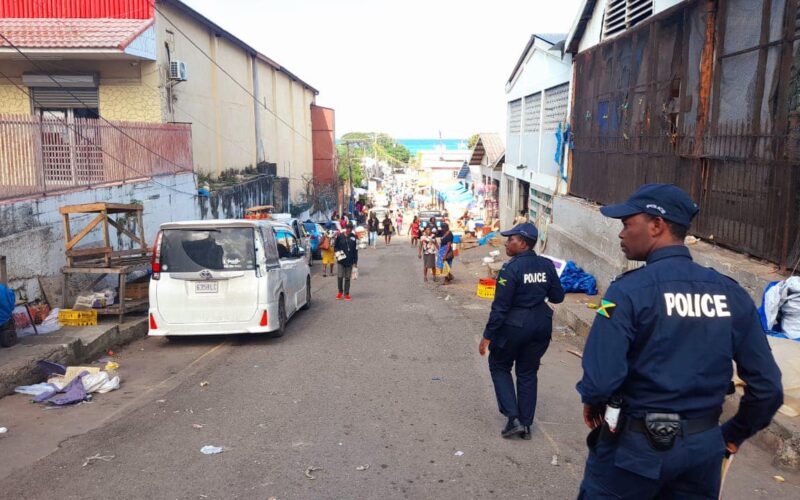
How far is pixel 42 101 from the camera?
19.4m

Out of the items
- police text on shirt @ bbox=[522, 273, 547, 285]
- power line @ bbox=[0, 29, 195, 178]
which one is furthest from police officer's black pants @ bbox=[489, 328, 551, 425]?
power line @ bbox=[0, 29, 195, 178]

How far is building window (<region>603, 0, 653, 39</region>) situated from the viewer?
39.7 ft

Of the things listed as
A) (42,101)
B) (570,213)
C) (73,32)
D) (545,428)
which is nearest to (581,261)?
(570,213)

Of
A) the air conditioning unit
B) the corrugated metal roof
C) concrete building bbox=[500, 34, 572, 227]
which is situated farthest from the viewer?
the air conditioning unit

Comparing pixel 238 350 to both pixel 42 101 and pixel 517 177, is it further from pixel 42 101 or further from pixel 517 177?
pixel 517 177

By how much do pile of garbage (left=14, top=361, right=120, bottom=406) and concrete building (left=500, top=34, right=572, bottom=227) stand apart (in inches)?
523

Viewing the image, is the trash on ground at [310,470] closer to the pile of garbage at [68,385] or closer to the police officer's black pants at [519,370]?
the police officer's black pants at [519,370]

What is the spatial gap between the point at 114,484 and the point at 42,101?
18.1 meters

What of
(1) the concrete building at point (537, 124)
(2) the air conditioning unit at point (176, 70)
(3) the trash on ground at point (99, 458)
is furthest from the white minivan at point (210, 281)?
(2) the air conditioning unit at point (176, 70)

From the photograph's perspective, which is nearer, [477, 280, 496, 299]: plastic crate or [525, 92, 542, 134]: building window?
[477, 280, 496, 299]: plastic crate

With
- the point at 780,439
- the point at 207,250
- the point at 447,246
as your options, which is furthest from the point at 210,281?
the point at 447,246

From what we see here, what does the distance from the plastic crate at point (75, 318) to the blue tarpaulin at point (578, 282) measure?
8.67m

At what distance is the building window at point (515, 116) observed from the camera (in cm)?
2586

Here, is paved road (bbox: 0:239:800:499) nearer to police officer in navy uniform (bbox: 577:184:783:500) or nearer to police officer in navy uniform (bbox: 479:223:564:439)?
police officer in navy uniform (bbox: 479:223:564:439)
